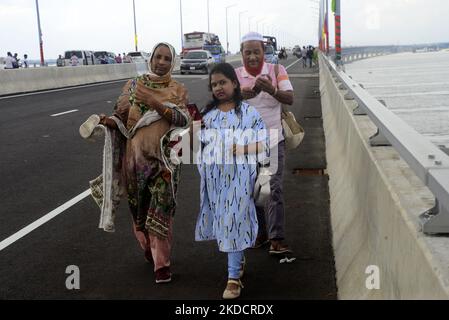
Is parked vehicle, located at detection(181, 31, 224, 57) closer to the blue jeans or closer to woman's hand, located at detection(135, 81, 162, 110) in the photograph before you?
woman's hand, located at detection(135, 81, 162, 110)

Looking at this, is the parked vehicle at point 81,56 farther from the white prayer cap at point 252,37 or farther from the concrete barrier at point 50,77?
the white prayer cap at point 252,37

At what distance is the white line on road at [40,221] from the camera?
20.3 ft

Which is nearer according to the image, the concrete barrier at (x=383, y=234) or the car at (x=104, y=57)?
the concrete barrier at (x=383, y=234)

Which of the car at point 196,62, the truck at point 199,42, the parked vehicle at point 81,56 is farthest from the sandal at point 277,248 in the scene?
the truck at point 199,42

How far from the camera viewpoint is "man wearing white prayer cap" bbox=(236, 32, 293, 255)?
521 centimetres

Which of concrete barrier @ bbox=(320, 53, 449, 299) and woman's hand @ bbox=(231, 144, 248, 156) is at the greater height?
woman's hand @ bbox=(231, 144, 248, 156)

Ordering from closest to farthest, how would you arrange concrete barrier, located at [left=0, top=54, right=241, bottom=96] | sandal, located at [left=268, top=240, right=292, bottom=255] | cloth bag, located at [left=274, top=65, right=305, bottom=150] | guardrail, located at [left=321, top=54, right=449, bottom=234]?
guardrail, located at [left=321, top=54, right=449, bottom=234]
cloth bag, located at [left=274, top=65, right=305, bottom=150]
sandal, located at [left=268, top=240, right=292, bottom=255]
concrete barrier, located at [left=0, top=54, right=241, bottom=96]

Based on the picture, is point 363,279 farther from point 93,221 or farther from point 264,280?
point 93,221

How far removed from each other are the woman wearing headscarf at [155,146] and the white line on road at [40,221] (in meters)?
1.52

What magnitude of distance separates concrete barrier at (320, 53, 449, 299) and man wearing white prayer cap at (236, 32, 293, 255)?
0.57m

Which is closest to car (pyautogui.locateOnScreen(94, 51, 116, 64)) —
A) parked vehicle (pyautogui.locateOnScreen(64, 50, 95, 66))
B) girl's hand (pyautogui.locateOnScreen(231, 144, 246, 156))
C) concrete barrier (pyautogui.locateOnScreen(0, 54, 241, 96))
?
parked vehicle (pyautogui.locateOnScreen(64, 50, 95, 66))

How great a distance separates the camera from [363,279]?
4.02 m

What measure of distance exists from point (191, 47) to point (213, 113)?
64818mm
